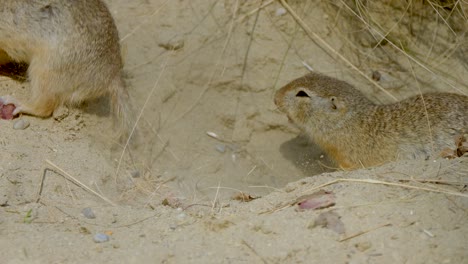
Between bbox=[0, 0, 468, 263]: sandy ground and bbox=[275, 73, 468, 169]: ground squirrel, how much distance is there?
26.8 inches

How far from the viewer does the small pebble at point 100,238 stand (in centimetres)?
396

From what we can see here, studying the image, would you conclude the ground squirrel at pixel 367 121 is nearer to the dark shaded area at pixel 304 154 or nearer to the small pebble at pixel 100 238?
the dark shaded area at pixel 304 154

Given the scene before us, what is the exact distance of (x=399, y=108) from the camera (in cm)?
579

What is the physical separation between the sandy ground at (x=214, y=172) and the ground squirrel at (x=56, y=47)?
20 cm

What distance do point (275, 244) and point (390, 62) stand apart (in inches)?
158

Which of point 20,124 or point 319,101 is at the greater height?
point 20,124

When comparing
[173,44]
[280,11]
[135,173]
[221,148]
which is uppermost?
[280,11]

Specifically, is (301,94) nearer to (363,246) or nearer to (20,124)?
(20,124)

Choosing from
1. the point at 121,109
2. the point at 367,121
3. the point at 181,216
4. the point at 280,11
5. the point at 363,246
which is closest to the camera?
the point at 363,246

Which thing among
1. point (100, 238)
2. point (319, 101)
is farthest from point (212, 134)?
point (100, 238)

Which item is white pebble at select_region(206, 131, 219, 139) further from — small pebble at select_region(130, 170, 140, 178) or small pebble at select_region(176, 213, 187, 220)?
small pebble at select_region(176, 213, 187, 220)

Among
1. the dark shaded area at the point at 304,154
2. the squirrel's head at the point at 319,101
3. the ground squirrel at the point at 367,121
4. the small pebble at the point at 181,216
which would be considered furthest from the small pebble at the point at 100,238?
the dark shaded area at the point at 304,154

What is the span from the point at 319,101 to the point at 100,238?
2838 millimetres

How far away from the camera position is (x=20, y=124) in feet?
17.6
